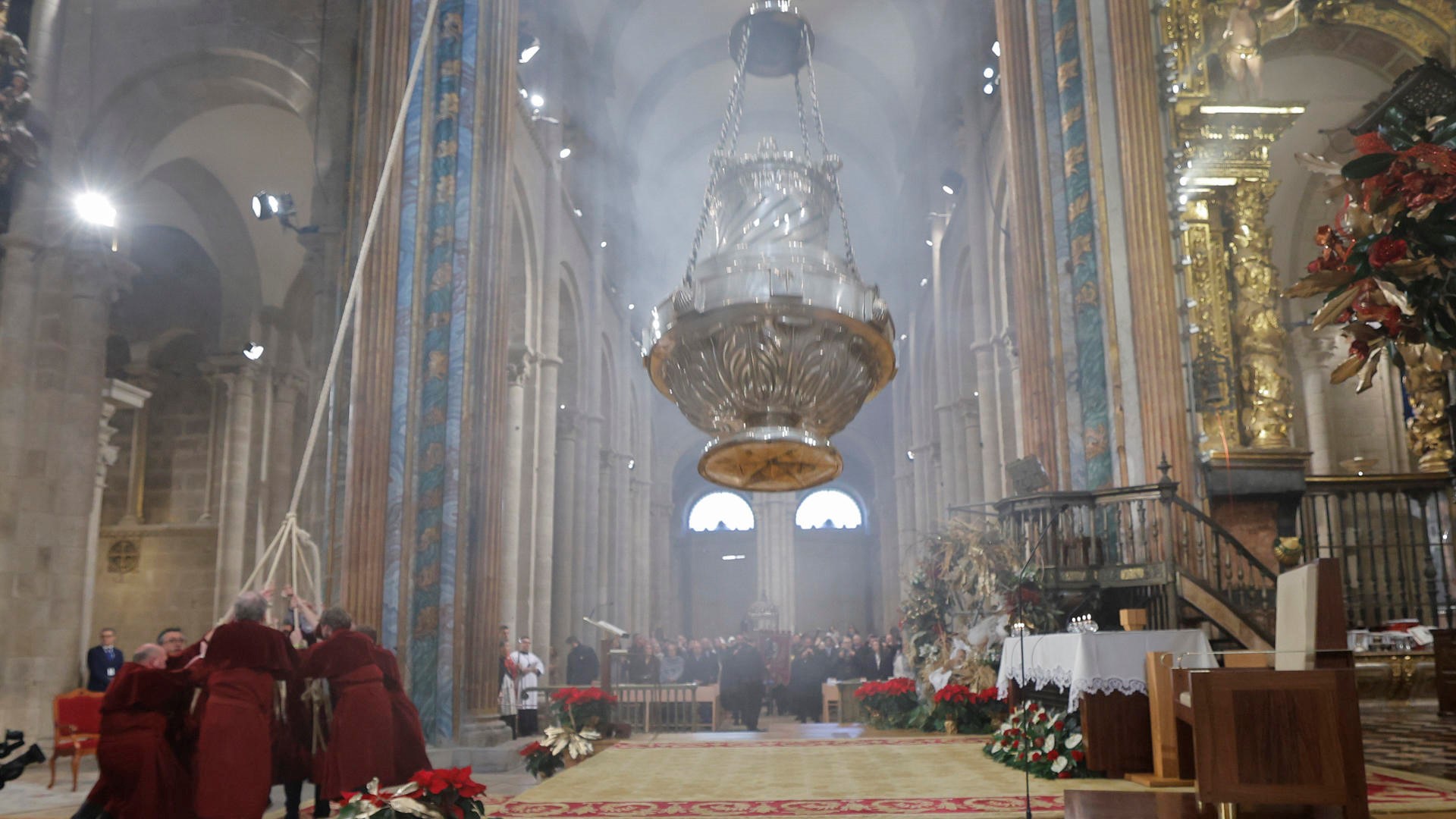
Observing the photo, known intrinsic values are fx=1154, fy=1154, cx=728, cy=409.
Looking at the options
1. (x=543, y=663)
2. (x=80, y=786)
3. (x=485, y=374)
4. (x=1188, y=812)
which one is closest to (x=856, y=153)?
(x=543, y=663)

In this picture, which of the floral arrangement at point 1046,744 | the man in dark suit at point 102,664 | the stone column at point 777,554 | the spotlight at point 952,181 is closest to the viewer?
the floral arrangement at point 1046,744

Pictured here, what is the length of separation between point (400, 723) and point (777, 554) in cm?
2663

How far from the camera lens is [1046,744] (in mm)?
6027

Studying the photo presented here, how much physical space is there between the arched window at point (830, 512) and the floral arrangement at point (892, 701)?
1044 inches

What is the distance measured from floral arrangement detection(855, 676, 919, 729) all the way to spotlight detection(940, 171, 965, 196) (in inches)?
455

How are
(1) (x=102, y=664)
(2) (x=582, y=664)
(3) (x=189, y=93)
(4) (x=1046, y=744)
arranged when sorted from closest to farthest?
(4) (x=1046, y=744), (1) (x=102, y=664), (3) (x=189, y=93), (2) (x=582, y=664)

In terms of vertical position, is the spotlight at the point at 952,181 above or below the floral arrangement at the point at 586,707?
above

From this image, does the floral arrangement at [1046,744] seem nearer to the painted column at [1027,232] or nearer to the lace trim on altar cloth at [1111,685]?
the lace trim on altar cloth at [1111,685]

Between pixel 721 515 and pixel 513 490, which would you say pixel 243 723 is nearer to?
pixel 513 490

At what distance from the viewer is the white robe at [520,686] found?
13.1 metres

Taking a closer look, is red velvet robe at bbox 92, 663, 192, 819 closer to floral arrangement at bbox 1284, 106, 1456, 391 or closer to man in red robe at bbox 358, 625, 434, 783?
man in red robe at bbox 358, 625, 434, 783

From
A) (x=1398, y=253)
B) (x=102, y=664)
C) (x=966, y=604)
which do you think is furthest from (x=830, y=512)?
(x=1398, y=253)

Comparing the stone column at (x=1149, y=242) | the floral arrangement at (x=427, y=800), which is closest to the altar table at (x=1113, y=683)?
the floral arrangement at (x=427, y=800)

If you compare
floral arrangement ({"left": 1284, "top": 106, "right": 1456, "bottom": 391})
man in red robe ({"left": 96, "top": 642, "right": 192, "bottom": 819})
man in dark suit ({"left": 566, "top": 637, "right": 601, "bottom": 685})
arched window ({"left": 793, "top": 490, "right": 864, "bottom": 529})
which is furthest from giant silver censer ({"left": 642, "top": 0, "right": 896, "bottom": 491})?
arched window ({"left": 793, "top": 490, "right": 864, "bottom": 529})
